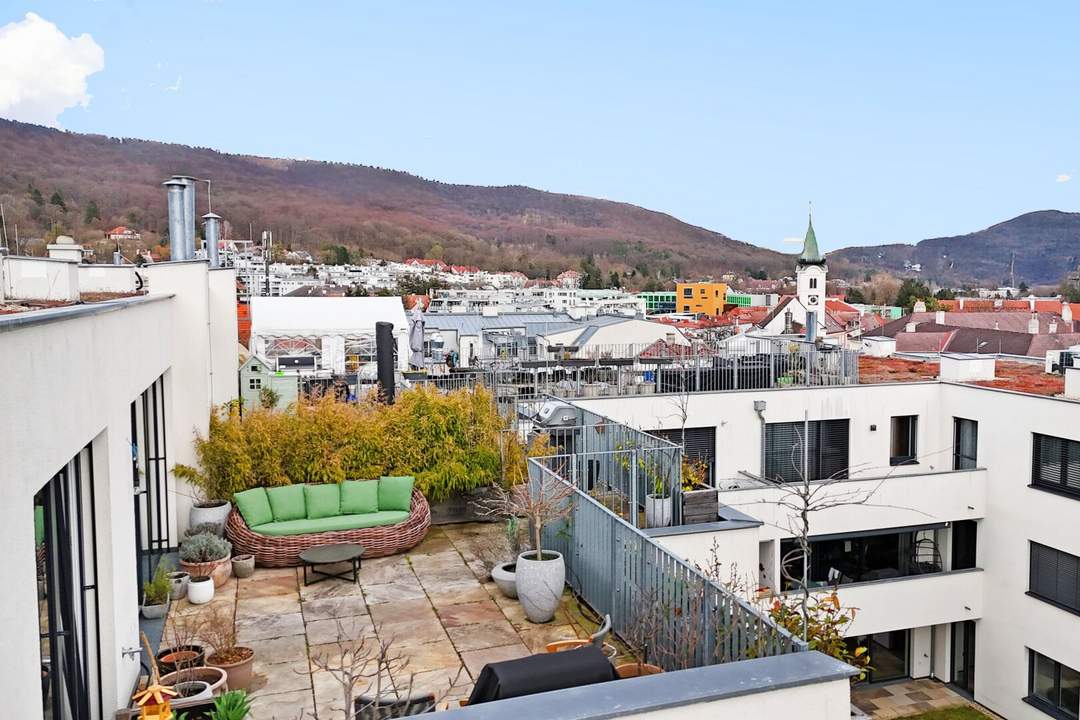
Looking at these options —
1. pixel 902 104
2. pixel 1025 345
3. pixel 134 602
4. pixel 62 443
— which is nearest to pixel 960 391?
pixel 134 602

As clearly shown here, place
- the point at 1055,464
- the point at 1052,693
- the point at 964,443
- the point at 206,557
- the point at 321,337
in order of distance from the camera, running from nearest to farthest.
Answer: the point at 206,557
the point at 1055,464
the point at 1052,693
the point at 964,443
the point at 321,337

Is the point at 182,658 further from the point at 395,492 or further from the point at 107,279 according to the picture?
the point at 107,279

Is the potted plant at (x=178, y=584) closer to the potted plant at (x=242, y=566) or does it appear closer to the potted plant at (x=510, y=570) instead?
the potted plant at (x=242, y=566)

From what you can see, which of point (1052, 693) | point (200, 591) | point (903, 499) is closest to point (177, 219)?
point (200, 591)

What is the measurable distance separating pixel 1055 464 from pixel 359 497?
12.9 metres

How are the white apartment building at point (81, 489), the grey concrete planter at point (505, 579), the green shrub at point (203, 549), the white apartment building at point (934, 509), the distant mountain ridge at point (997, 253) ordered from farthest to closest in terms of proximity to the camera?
the distant mountain ridge at point (997, 253)
the white apartment building at point (934, 509)
the green shrub at point (203, 549)
the grey concrete planter at point (505, 579)
the white apartment building at point (81, 489)

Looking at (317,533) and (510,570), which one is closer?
(510,570)

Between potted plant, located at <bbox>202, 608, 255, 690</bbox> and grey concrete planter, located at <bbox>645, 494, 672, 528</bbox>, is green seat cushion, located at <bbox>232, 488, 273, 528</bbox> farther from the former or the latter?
grey concrete planter, located at <bbox>645, 494, 672, 528</bbox>

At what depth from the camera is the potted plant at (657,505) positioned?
9.99m

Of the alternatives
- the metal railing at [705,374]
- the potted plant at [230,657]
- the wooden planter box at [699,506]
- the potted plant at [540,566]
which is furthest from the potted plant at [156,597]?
the metal railing at [705,374]

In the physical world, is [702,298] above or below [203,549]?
above

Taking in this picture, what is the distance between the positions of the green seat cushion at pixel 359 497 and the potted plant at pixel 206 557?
1577 millimetres

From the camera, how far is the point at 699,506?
10.3m

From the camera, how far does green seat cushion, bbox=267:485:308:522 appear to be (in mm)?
10156
